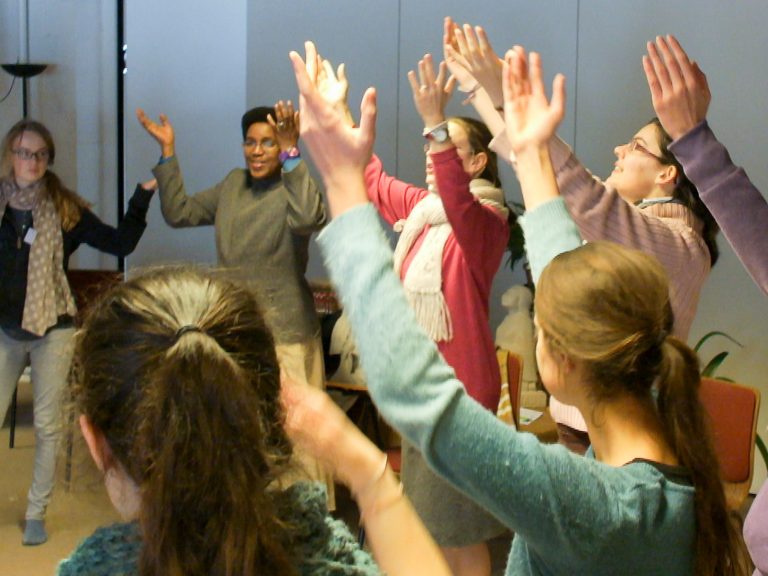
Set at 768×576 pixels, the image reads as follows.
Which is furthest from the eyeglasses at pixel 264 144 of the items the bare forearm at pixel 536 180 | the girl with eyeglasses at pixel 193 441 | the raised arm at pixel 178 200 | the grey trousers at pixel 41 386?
→ the girl with eyeglasses at pixel 193 441

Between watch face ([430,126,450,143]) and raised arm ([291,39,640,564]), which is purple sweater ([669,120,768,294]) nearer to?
raised arm ([291,39,640,564])

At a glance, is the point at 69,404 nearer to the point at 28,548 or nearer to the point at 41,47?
the point at 28,548

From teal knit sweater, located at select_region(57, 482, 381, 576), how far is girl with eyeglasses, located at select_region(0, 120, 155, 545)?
8.72ft

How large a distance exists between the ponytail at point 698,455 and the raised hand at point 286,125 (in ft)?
8.06

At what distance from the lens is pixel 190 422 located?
92 cm

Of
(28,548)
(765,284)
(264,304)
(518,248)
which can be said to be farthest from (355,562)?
(518,248)

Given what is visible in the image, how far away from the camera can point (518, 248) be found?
13.4 ft

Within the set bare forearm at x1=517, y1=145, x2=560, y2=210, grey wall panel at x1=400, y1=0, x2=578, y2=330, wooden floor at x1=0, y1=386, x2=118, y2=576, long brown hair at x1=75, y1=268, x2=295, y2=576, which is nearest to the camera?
long brown hair at x1=75, y1=268, x2=295, y2=576

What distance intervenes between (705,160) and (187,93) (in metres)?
3.67

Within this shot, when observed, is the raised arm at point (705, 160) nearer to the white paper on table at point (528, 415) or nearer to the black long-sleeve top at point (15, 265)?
the white paper on table at point (528, 415)

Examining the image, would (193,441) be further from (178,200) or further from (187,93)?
(187,93)

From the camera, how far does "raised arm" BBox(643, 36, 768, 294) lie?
55.4 inches

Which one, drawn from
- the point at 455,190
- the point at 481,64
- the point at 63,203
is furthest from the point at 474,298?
the point at 63,203

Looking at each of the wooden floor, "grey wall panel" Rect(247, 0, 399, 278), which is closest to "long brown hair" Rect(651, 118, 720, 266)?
the wooden floor
